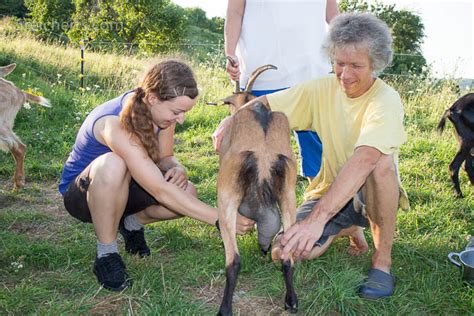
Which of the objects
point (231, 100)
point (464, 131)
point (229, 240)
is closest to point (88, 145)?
point (231, 100)

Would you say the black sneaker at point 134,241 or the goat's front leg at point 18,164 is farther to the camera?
the goat's front leg at point 18,164

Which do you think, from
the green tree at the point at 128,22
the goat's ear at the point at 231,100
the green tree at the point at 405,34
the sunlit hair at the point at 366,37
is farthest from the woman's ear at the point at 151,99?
the green tree at the point at 128,22

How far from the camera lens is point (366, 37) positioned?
296cm

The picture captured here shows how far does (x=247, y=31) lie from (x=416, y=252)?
195 centimetres

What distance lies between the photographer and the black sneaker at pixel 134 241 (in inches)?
141

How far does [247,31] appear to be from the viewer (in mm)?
3918

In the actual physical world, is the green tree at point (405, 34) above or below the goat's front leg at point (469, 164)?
above

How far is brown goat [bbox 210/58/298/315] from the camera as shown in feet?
8.92

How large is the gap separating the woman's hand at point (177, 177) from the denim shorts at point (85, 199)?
24 centimetres

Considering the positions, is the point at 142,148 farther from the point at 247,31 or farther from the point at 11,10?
the point at 11,10

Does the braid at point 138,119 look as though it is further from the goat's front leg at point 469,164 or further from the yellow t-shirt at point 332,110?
the goat's front leg at point 469,164

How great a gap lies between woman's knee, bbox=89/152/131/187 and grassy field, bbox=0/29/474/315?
→ 23.5 inches

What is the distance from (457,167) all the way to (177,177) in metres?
3.21

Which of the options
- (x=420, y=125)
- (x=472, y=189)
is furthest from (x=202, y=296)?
(x=420, y=125)
